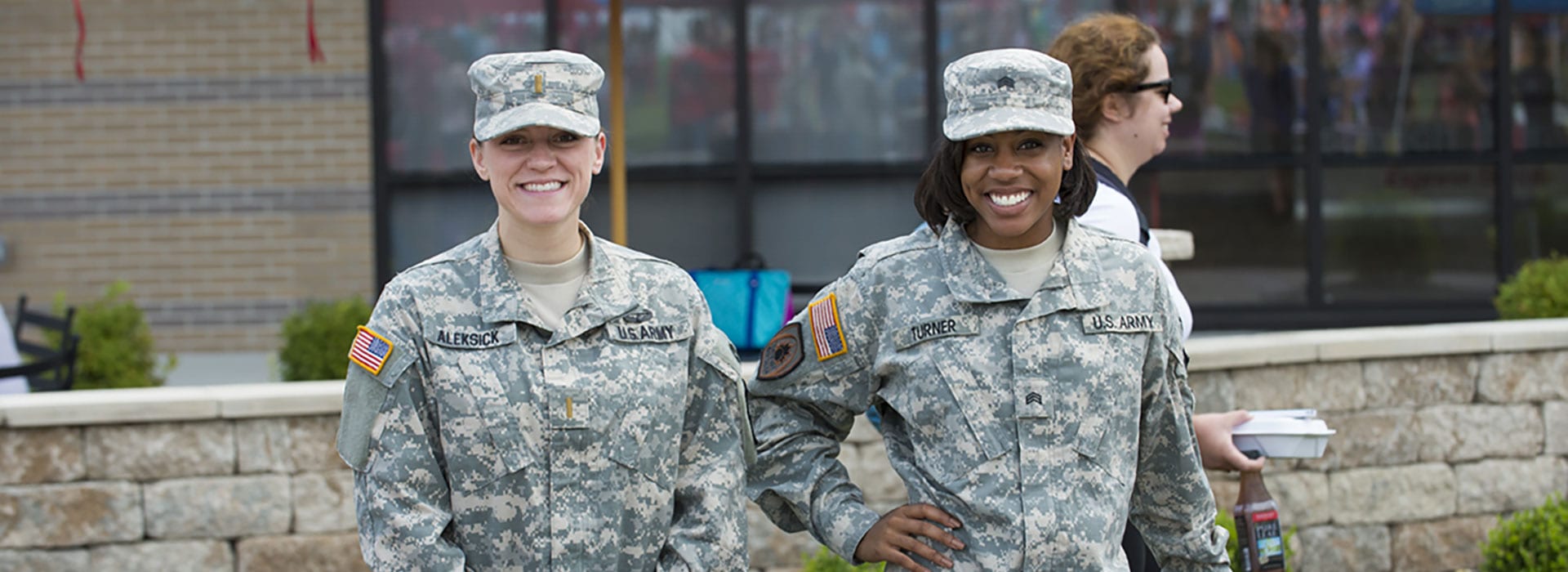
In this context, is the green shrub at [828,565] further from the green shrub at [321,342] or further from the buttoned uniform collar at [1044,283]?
the green shrub at [321,342]

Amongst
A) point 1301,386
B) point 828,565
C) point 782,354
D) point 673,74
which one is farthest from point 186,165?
point 782,354

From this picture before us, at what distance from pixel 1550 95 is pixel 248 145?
7.67 meters

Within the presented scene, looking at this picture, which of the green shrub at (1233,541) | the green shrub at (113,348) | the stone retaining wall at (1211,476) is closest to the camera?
the green shrub at (1233,541)

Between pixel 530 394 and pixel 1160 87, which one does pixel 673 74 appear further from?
pixel 530 394

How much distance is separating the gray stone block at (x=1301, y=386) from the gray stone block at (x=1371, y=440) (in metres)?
0.06

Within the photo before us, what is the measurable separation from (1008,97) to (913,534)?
781 mm

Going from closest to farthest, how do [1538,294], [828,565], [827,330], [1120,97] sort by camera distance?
[827,330] → [1120,97] → [828,565] → [1538,294]

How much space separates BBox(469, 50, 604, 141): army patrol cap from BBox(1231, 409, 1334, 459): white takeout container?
1532mm

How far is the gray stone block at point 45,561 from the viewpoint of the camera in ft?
16.8

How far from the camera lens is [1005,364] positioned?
2.79 meters

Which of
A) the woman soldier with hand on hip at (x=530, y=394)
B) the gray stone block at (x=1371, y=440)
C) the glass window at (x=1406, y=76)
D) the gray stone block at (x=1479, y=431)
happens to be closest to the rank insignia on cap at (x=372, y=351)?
the woman soldier with hand on hip at (x=530, y=394)

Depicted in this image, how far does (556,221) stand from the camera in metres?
2.70

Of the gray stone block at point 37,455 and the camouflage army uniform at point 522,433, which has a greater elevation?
the camouflage army uniform at point 522,433

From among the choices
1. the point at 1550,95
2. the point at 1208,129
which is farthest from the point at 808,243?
the point at 1550,95
